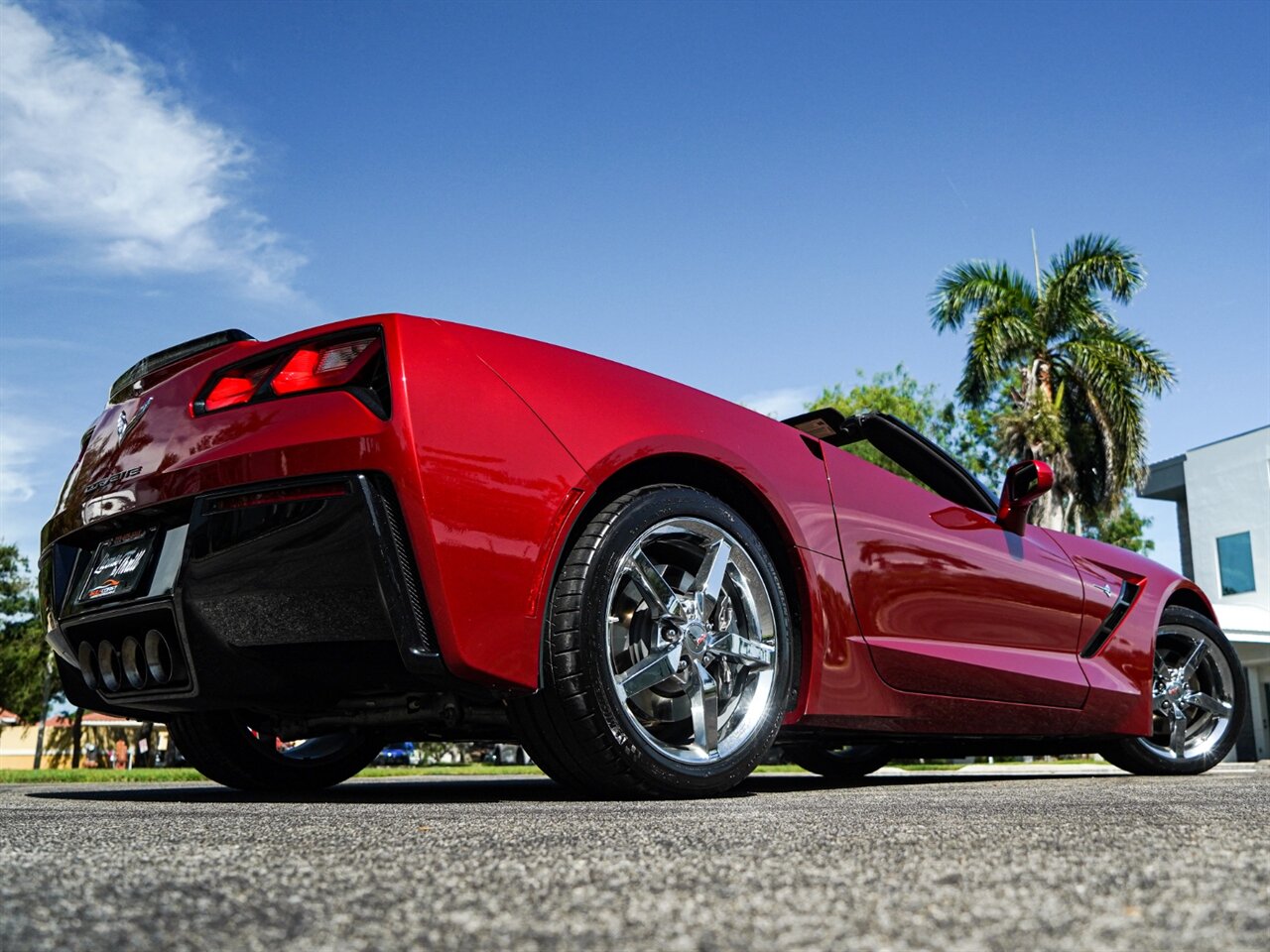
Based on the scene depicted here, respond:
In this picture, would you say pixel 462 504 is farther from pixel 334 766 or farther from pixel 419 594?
pixel 334 766

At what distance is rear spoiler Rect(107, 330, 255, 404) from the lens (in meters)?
3.40

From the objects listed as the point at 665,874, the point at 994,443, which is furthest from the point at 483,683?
the point at 994,443

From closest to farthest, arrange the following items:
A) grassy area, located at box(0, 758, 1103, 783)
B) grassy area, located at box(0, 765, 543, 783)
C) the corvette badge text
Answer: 1. the corvette badge text
2. grassy area, located at box(0, 765, 543, 783)
3. grassy area, located at box(0, 758, 1103, 783)

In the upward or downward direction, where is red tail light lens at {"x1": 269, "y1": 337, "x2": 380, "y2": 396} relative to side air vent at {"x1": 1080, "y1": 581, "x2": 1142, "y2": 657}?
upward

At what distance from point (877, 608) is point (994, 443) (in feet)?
78.4

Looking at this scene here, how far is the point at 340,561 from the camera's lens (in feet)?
8.94

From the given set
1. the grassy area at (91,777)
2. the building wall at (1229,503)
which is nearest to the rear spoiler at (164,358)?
the grassy area at (91,777)

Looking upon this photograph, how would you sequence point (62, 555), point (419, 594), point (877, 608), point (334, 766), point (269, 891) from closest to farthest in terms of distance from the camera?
point (269, 891), point (419, 594), point (62, 555), point (877, 608), point (334, 766)

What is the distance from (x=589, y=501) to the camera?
10.1 feet

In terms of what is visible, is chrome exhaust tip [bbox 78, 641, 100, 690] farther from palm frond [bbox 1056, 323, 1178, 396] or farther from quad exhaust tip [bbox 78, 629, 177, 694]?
palm frond [bbox 1056, 323, 1178, 396]

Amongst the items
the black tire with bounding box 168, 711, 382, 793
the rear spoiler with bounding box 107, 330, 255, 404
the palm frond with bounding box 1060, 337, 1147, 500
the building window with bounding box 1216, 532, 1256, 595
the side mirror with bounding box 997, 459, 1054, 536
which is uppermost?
the palm frond with bounding box 1060, 337, 1147, 500

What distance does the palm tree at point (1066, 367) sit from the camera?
80.8ft

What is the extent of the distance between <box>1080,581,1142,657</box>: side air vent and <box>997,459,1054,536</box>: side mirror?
1.97ft

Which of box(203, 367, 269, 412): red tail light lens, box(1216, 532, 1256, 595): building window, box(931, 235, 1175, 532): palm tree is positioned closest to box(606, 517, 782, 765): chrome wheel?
box(203, 367, 269, 412): red tail light lens
